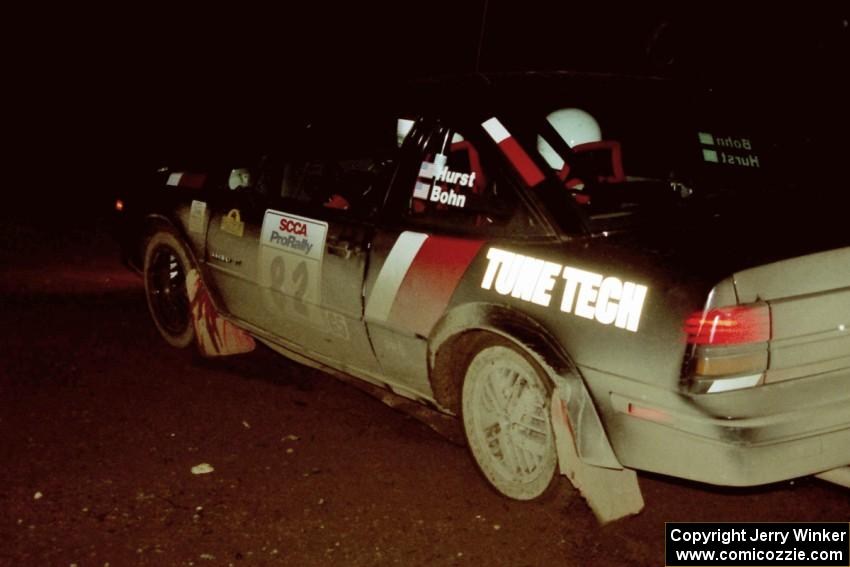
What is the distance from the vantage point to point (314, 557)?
314 cm

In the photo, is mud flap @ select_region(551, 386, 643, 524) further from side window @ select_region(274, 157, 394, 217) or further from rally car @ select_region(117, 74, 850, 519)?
side window @ select_region(274, 157, 394, 217)

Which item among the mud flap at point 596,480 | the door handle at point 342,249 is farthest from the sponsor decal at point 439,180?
the mud flap at point 596,480

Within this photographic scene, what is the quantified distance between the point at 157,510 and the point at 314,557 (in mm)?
773

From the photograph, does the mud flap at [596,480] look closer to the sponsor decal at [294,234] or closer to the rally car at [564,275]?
the rally car at [564,275]

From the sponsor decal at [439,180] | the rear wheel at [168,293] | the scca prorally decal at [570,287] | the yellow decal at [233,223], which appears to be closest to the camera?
the scca prorally decal at [570,287]

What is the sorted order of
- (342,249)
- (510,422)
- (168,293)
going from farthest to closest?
(168,293) → (342,249) → (510,422)

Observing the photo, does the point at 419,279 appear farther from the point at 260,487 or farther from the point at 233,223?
the point at 233,223

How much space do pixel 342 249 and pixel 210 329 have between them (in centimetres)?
178

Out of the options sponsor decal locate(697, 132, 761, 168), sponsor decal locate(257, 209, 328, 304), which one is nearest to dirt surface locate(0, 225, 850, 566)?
sponsor decal locate(257, 209, 328, 304)

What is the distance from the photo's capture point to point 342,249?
3922 millimetres

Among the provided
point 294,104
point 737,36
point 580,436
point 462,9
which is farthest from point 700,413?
point 462,9

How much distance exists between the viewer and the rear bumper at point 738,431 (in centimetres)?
271

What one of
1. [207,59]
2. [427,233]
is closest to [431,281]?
[427,233]

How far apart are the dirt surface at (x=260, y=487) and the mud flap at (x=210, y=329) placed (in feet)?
0.44
